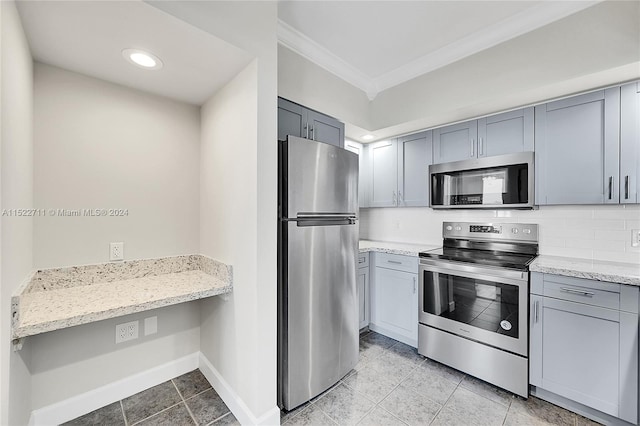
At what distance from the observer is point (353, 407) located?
1.86 meters

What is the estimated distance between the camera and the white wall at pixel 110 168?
1.66 m

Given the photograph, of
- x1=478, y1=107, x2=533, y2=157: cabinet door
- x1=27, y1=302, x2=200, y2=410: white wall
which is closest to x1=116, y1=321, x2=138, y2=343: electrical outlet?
x1=27, y1=302, x2=200, y2=410: white wall

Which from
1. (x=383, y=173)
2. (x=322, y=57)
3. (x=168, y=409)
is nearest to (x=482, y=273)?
(x=383, y=173)

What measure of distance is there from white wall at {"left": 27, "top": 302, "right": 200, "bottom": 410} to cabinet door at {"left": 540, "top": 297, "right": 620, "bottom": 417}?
265 cm

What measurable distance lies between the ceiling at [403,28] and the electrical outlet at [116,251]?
194 centimetres

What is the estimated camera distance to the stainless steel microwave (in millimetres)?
2332

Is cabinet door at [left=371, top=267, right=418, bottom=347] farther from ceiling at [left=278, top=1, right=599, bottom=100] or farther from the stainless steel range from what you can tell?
ceiling at [left=278, top=1, right=599, bottom=100]

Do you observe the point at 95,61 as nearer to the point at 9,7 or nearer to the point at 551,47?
the point at 9,7

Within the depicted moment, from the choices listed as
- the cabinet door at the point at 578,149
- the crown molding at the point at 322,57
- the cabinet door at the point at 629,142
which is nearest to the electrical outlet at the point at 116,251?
the crown molding at the point at 322,57

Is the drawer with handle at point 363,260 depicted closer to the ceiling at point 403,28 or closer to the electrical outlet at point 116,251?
the ceiling at point 403,28

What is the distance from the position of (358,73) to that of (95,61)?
2.13 m

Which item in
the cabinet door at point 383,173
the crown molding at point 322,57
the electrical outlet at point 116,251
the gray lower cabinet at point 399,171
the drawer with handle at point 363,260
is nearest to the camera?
the electrical outlet at point 116,251

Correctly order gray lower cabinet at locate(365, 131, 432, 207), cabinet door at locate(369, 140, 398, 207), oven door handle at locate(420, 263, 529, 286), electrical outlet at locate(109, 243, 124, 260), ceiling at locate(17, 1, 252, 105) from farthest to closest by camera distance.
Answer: cabinet door at locate(369, 140, 398, 207), gray lower cabinet at locate(365, 131, 432, 207), oven door handle at locate(420, 263, 529, 286), electrical outlet at locate(109, 243, 124, 260), ceiling at locate(17, 1, 252, 105)

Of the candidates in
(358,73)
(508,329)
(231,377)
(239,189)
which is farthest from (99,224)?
(508,329)
